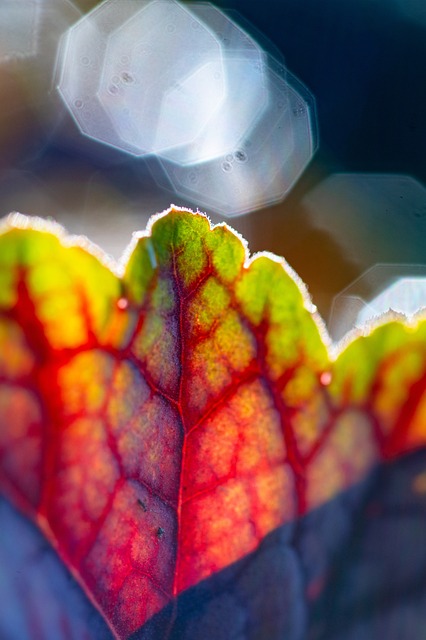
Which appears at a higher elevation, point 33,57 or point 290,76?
point 33,57

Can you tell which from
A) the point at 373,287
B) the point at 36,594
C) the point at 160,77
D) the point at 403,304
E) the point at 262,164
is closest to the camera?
the point at 36,594

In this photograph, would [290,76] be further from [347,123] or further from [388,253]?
[388,253]

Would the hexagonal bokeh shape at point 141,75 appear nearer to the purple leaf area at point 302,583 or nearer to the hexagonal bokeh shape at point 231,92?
the hexagonal bokeh shape at point 231,92

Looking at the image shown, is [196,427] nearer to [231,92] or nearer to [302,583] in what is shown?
[302,583]

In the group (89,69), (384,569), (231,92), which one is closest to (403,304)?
(384,569)

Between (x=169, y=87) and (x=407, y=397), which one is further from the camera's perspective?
(x=169, y=87)

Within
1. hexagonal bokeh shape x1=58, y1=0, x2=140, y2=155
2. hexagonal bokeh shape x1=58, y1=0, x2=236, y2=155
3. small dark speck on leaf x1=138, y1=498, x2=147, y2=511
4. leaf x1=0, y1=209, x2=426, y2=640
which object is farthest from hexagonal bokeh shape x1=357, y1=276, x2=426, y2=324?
hexagonal bokeh shape x1=58, y1=0, x2=140, y2=155

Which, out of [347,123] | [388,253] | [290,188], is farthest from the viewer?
[290,188]

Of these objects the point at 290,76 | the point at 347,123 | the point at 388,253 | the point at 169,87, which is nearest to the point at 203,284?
the point at 388,253
